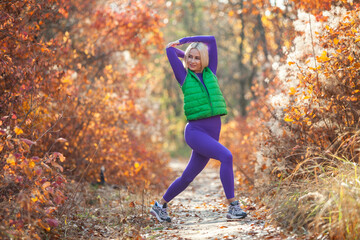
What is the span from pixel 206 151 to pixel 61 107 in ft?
12.5

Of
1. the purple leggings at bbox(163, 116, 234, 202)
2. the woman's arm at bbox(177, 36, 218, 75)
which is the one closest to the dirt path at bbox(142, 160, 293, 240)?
the purple leggings at bbox(163, 116, 234, 202)

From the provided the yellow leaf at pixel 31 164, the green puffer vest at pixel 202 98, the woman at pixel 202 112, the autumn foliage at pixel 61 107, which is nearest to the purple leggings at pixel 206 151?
the woman at pixel 202 112

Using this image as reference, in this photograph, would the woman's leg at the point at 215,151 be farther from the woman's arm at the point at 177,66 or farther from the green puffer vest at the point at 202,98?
the woman's arm at the point at 177,66

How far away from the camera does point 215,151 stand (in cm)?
501

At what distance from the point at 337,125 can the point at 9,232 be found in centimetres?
373

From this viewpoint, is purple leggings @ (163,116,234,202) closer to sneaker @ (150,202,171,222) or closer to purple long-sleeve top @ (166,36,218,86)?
sneaker @ (150,202,171,222)

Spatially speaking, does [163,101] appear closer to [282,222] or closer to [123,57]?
[123,57]

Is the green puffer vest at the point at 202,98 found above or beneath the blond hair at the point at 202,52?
beneath

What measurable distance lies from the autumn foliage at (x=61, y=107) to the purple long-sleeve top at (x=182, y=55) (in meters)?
1.34

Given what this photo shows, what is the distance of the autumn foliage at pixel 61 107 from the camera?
14.5 feet

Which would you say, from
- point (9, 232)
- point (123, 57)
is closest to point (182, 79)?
point (9, 232)

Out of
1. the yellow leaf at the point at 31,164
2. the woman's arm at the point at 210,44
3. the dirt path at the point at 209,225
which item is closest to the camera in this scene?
the yellow leaf at the point at 31,164

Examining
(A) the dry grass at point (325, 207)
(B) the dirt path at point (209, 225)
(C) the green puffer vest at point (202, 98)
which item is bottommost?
(B) the dirt path at point (209, 225)

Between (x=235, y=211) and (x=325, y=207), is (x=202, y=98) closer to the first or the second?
(x=235, y=211)
